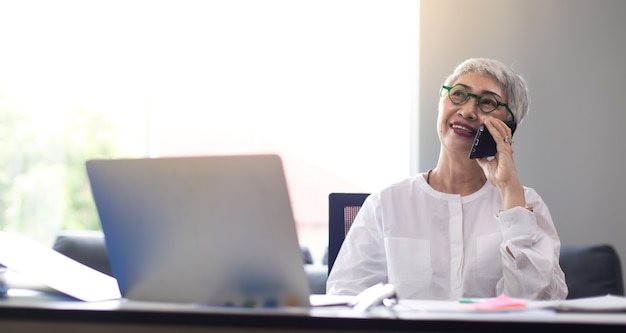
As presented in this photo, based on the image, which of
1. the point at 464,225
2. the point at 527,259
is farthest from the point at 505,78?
the point at 527,259

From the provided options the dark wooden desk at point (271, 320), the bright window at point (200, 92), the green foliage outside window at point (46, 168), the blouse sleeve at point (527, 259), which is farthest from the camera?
the green foliage outside window at point (46, 168)

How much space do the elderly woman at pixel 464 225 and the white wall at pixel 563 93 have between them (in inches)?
43.0

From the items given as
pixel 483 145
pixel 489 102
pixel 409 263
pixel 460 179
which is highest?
pixel 489 102

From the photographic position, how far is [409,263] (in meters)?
1.90

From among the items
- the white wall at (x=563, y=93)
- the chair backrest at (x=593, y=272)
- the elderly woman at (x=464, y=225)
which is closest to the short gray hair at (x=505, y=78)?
the elderly woman at (x=464, y=225)

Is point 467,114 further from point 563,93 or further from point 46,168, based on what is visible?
point 46,168

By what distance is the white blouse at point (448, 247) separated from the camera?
1.75m

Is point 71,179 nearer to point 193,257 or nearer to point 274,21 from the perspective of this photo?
point 274,21

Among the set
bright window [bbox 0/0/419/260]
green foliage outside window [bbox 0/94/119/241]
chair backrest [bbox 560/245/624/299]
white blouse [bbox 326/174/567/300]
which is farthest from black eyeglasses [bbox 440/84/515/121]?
green foliage outside window [bbox 0/94/119/241]

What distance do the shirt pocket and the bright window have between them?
64.2 inches

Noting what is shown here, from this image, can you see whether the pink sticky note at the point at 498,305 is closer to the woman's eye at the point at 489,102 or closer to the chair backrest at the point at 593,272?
the woman's eye at the point at 489,102

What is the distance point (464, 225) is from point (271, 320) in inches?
45.9

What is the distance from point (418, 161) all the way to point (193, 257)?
2.27 metres

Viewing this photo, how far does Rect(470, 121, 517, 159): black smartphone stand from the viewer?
1.98 m
